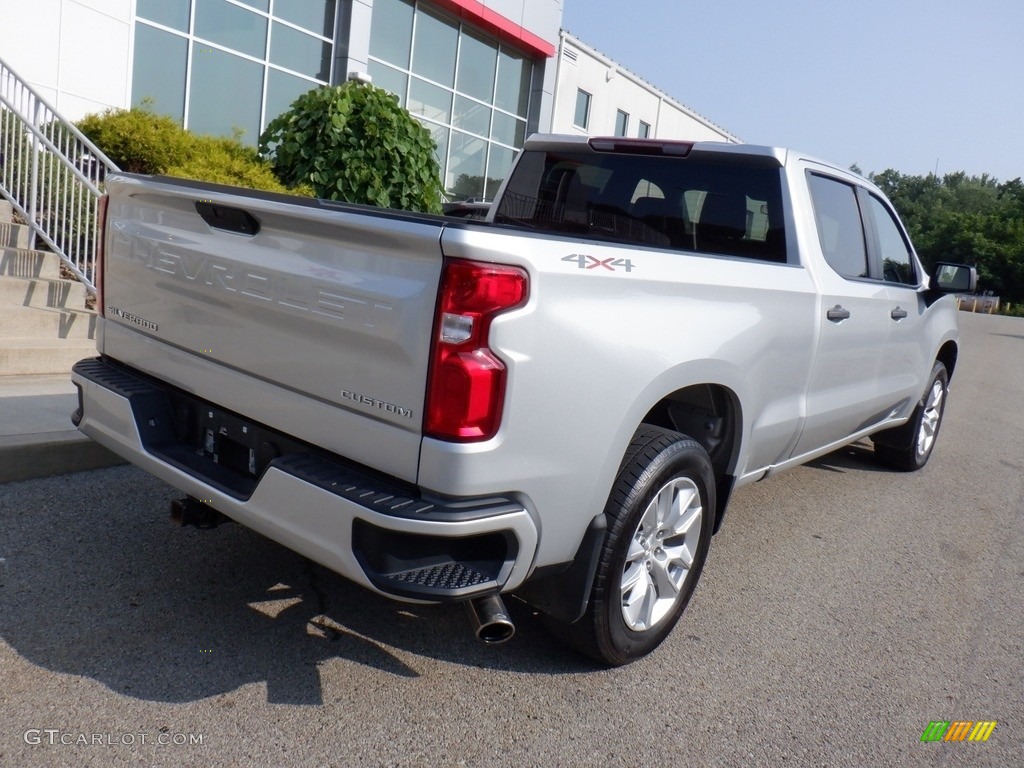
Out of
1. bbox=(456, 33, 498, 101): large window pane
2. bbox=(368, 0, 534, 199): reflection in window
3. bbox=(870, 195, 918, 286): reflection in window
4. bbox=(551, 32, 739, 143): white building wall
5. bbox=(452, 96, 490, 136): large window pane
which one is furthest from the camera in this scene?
bbox=(551, 32, 739, 143): white building wall

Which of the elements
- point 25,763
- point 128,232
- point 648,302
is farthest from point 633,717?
point 128,232

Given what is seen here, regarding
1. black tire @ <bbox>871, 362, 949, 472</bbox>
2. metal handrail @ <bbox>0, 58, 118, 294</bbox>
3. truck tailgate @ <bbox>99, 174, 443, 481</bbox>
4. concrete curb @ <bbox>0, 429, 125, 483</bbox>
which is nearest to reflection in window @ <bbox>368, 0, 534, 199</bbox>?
metal handrail @ <bbox>0, 58, 118, 294</bbox>

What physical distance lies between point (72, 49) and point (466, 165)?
897 centimetres

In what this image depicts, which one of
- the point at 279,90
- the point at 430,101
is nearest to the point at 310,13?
the point at 279,90

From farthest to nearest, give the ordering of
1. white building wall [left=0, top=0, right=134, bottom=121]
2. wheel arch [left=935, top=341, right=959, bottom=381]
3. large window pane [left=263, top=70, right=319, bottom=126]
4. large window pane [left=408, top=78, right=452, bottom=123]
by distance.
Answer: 1. large window pane [left=408, top=78, right=452, bottom=123]
2. large window pane [left=263, top=70, right=319, bottom=126]
3. white building wall [left=0, top=0, right=134, bottom=121]
4. wheel arch [left=935, top=341, right=959, bottom=381]

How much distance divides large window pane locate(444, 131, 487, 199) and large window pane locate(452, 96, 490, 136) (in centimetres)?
17

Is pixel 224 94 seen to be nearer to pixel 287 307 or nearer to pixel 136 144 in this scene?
pixel 136 144

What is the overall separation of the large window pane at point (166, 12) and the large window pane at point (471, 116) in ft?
21.4

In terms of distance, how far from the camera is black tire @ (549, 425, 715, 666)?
3092 millimetres

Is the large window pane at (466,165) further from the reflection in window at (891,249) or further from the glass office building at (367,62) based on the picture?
the reflection in window at (891,249)

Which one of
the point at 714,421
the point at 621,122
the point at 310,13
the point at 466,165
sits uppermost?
the point at 621,122

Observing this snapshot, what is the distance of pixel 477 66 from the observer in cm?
1805

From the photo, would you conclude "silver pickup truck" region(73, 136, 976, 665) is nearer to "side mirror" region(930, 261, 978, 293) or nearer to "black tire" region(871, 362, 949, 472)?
"side mirror" region(930, 261, 978, 293)

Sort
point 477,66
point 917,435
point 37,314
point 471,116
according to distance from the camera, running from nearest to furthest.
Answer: point 917,435 → point 37,314 → point 477,66 → point 471,116
